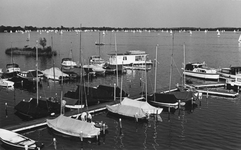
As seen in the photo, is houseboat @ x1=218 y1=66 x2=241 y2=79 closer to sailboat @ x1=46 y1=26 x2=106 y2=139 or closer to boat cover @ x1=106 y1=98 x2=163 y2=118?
boat cover @ x1=106 y1=98 x2=163 y2=118

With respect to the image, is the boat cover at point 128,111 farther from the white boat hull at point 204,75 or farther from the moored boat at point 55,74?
the white boat hull at point 204,75

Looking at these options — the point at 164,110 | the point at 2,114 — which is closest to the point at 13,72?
the point at 2,114

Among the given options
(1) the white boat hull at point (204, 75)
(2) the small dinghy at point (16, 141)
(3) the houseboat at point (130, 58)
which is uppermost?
(3) the houseboat at point (130, 58)

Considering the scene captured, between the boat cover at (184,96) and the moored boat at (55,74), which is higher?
the moored boat at (55,74)

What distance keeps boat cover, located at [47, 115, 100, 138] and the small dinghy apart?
12.0 ft

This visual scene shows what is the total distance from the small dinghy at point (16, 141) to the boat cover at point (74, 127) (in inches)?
144

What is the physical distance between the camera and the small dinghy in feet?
89.2

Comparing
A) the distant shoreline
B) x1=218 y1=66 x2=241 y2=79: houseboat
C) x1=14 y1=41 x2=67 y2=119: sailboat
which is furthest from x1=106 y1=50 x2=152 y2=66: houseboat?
x1=14 y1=41 x2=67 y2=119: sailboat

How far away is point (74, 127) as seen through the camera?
30.7 metres

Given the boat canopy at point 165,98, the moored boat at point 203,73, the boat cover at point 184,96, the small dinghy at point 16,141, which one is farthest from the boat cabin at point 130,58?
the small dinghy at point 16,141

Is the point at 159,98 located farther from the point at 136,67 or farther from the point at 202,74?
the point at 136,67

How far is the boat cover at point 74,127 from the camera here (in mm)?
30102

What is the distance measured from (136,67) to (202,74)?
1934 centimetres

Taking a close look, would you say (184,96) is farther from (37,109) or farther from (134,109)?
(37,109)
